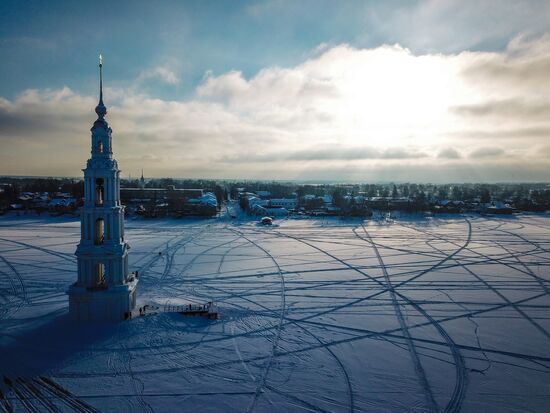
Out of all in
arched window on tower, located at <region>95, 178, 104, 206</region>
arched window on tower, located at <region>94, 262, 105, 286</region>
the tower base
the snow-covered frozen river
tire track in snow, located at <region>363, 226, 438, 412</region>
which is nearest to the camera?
tire track in snow, located at <region>363, 226, 438, 412</region>

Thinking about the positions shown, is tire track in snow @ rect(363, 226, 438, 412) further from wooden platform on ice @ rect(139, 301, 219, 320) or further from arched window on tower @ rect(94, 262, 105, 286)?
arched window on tower @ rect(94, 262, 105, 286)

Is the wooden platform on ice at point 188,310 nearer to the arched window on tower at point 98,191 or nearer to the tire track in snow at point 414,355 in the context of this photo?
the arched window on tower at point 98,191

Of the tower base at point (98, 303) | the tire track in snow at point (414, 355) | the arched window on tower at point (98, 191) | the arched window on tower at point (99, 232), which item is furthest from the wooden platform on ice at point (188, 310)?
the tire track in snow at point (414, 355)

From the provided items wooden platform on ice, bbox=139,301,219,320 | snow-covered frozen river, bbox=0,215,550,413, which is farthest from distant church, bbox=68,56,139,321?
wooden platform on ice, bbox=139,301,219,320

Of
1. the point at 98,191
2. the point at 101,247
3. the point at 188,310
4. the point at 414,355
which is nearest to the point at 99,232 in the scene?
the point at 101,247

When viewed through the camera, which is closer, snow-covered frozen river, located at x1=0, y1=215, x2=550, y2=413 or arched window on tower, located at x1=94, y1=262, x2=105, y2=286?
snow-covered frozen river, located at x1=0, y1=215, x2=550, y2=413

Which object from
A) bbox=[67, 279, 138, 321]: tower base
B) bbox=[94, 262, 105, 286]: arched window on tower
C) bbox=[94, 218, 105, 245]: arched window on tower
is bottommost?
→ bbox=[67, 279, 138, 321]: tower base
